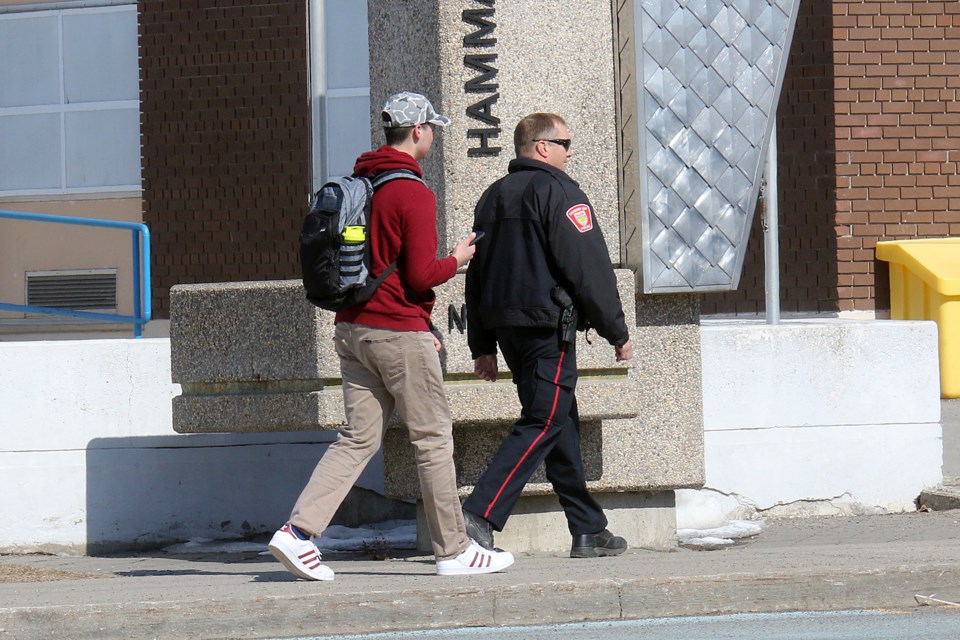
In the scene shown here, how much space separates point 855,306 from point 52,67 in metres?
7.50

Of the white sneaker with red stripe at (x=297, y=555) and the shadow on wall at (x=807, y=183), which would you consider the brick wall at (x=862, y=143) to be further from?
the white sneaker with red stripe at (x=297, y=555)

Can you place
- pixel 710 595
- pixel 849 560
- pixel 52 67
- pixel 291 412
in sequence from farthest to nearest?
pixel 52 67
pixel 291 412
pixel 849 560
pixel 710 595

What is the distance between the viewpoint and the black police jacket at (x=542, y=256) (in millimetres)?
5594

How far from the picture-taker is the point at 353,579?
17.9ft

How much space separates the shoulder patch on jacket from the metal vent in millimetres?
7327

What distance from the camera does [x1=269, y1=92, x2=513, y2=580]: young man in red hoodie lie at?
5.26m

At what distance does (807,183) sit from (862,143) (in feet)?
1.63

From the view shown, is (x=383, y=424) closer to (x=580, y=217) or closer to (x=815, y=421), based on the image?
(x=580, y=217)

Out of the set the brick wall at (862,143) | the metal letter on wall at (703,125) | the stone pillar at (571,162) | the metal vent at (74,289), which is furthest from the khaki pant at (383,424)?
the metal vent at (74,289)

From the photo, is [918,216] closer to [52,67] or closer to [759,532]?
[759,532]

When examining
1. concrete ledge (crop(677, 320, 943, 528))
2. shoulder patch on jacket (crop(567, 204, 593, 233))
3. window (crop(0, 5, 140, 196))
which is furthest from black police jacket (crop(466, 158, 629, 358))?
window (crop(0, 5, 140, 196))

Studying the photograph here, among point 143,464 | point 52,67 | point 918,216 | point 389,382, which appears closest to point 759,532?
point 389,382

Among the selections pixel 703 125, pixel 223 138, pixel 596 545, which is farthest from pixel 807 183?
pixel 596 545

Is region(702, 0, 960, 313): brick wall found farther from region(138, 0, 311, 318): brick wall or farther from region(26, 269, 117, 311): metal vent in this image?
region(26, 269, 117, 311): metal vent
